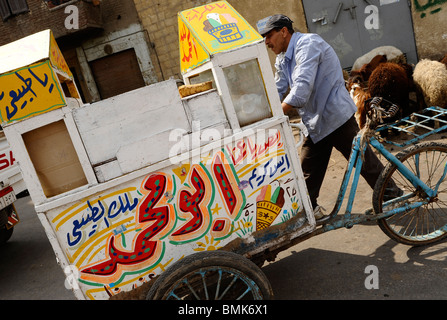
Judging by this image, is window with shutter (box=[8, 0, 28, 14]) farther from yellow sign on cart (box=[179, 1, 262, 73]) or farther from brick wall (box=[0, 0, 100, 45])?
yellow sign on cart (box=[179, 1, 262, 73])

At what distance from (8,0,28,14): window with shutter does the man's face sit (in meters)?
9.79

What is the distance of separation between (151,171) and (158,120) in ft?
0.89

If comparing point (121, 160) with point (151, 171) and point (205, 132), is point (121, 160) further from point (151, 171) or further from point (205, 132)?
point (205, 132)

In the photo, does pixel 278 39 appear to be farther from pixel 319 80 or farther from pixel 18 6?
pixel 18 6

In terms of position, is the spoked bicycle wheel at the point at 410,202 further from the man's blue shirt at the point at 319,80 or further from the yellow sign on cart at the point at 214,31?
the yellow sign on cart at the point at 214,31

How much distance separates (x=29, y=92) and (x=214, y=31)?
1.03 meters

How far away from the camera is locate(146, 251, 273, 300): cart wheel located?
72.6 inches

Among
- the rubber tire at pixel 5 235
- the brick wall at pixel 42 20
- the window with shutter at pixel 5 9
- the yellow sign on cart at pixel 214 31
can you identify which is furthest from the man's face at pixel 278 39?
the window with shutter at pixel 5 9

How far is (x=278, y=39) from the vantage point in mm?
2754

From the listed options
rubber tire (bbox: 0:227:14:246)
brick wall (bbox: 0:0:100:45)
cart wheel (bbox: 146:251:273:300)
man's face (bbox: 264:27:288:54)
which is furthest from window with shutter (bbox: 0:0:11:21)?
cart wheel (bbox: 146:251:273:300)

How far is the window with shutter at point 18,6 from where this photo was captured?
9961 mm

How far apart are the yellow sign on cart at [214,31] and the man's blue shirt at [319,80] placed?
0.60 meters

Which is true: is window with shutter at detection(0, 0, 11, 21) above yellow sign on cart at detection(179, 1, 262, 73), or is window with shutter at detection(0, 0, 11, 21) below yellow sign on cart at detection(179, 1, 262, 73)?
above
